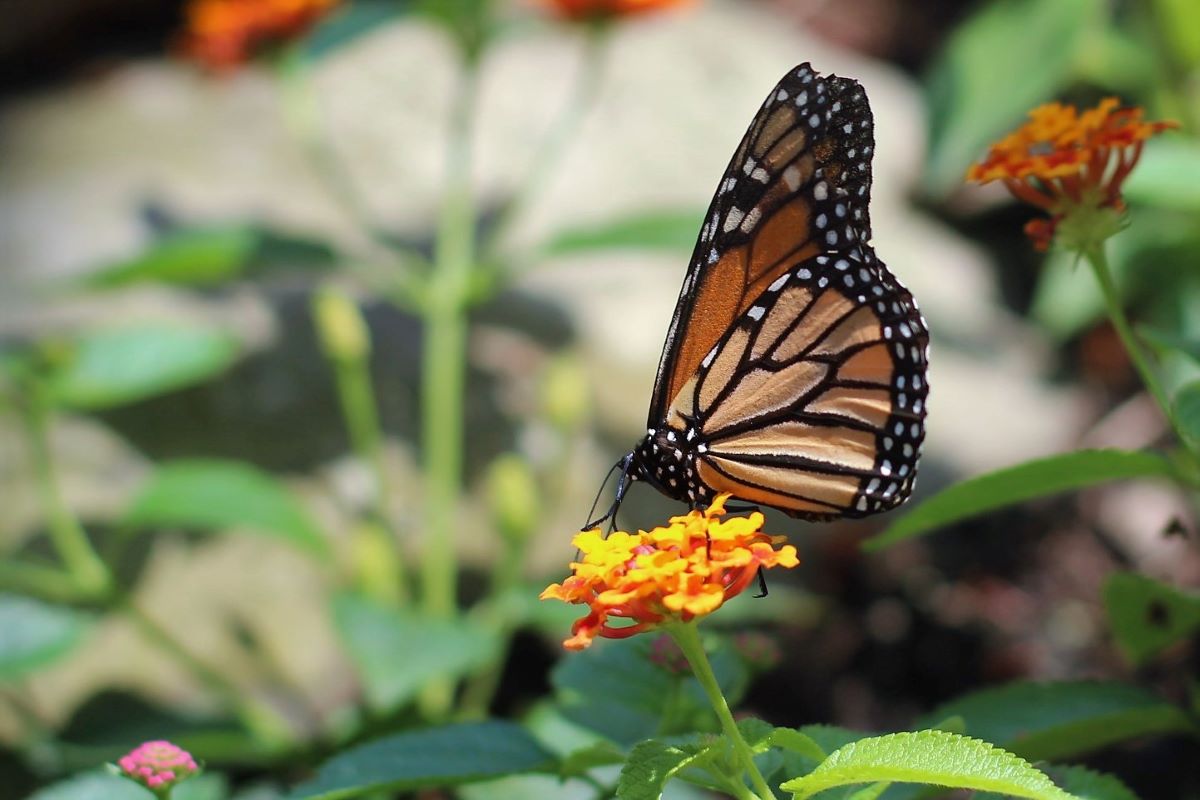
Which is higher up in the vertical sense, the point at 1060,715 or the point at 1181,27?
the point at 1181,27

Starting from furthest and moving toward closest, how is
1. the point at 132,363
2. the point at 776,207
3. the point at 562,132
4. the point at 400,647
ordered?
the point at 562,132
the point at 132,363
the point at 400,647
the point at 776,207

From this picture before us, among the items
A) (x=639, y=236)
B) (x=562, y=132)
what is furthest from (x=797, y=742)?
(x=562, y=132)

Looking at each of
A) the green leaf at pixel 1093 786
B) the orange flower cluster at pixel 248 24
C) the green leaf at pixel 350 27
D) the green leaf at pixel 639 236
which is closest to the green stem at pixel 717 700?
the green leaf at pixel 1093 786

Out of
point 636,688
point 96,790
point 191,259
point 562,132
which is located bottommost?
point 96,790

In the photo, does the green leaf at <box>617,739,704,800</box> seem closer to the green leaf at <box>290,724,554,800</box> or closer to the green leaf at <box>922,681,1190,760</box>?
the green leaf at <box>290,724,554,800</box>

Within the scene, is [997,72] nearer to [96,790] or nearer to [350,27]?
[350,27]

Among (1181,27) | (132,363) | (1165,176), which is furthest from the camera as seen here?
(1181,27)

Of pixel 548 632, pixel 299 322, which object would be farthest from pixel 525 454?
pixel 299 322

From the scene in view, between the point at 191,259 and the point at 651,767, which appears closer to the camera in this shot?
the point at 651,767
